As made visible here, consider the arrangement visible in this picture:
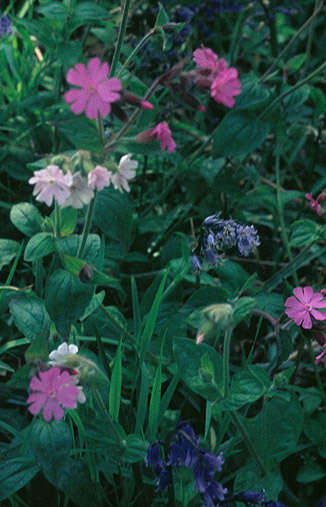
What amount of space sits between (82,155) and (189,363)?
20.7 inches

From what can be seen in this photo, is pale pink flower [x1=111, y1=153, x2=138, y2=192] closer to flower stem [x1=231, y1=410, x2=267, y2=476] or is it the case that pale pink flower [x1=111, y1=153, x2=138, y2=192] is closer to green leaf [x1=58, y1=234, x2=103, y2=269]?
green leaf [x1=58, y1=234, x2=103, y2=269]

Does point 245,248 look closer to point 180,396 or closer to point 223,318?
point 223,318

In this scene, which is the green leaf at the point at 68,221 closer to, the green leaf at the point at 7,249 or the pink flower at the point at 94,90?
the green leaf at the point at 7,249

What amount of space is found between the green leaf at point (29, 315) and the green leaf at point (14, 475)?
11.0 inches

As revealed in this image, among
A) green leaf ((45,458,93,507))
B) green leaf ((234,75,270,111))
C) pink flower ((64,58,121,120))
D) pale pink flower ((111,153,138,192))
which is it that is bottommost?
green leaf ((45,458,93,507))

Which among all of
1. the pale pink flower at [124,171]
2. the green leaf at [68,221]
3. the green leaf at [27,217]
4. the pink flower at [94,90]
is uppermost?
the pink flower at [94,90]

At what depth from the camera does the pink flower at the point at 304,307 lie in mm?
1396

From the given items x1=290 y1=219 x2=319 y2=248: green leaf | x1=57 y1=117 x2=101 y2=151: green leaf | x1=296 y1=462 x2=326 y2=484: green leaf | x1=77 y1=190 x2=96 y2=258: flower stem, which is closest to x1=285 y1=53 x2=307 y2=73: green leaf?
x1=290 y1=219 x2=319 y2=248: green leaf

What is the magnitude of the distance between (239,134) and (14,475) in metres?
1.18

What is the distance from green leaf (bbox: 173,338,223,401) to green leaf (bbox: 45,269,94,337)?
0.24m

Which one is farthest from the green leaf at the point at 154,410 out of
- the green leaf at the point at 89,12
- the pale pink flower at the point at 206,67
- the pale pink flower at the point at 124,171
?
the green leaf at the point at 89,12

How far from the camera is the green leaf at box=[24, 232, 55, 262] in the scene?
1.40 m

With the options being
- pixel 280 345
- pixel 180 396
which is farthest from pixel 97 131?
pixel 180 396

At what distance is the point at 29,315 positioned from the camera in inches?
57.6
